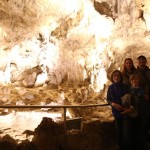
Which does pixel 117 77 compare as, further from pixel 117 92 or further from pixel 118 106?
pixel 118 106

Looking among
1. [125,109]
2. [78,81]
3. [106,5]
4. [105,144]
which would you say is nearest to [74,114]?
[78,81]

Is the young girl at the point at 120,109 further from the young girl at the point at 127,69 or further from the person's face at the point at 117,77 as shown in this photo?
the young girl at the point at 127,69

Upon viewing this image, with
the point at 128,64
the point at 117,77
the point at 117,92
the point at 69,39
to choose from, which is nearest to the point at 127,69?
the point at 128,64

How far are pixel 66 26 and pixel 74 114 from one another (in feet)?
18.1

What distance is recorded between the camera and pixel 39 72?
1538 cm

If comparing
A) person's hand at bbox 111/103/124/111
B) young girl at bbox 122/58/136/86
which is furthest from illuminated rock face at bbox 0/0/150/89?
person's hand at bbox 111/103/124/111

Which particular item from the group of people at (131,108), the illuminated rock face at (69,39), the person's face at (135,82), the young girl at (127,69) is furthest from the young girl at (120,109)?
the illuminated rock face at (69,39)

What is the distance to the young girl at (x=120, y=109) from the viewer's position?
3.89 metres

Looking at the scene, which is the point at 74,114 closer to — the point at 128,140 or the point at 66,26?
the point at 66,26

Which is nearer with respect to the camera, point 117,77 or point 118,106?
point 118,106

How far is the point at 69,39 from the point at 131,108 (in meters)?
10.5

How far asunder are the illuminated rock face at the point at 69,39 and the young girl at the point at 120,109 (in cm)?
647

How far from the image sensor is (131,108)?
3.82 meters

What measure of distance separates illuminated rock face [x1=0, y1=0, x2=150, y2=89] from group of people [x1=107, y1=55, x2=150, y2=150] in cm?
645
